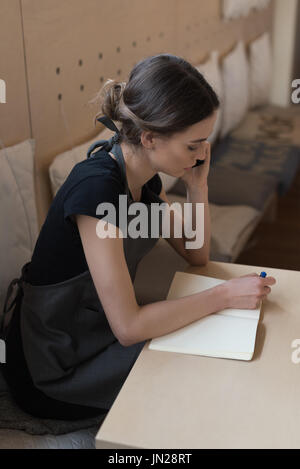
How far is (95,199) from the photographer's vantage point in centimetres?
113

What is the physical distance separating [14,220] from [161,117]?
55cm

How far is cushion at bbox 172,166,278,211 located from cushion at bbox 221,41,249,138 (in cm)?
52

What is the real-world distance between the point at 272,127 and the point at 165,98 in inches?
94.0

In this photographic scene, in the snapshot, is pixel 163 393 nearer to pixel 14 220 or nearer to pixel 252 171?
pixel 14 220

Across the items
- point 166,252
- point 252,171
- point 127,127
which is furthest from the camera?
point 252,171

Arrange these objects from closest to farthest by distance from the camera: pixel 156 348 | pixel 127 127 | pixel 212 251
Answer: pixel 156 348
pixel 127 127
pixel 212 251

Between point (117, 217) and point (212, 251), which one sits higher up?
point (117, 217)

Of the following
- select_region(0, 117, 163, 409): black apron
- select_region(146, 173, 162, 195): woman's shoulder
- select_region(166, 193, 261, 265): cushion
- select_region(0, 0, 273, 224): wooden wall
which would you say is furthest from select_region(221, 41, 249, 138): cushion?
select_region(0, 117, 163, 409): black apron

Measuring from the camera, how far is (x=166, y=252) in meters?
1.69

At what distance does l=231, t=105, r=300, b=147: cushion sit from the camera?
3.26 m

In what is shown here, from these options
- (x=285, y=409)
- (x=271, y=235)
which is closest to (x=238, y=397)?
(x=285, y=409)

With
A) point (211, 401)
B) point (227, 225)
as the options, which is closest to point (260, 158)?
point (227, 225)

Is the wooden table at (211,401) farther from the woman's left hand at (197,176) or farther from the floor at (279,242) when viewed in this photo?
the floor at (279,242)

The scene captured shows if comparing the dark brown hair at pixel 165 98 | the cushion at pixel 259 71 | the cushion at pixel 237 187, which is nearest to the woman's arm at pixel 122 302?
the dark brown hair at pixel 165 98
